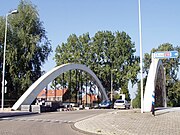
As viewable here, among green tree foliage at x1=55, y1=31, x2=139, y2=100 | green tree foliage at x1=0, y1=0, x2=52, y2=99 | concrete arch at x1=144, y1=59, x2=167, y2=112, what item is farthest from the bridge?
green tree foliage at x1=55, y1=31, x2=139, y2=100

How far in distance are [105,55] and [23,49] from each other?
2863 centimetres

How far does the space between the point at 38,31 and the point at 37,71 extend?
706 centimetres

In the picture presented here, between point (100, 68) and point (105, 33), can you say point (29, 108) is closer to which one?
point (100, 68)

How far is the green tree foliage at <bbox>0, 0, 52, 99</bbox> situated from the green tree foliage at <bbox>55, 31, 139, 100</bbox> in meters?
22.8

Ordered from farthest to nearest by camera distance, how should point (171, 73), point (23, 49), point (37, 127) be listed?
point (171, 73) < point (23, 49) < point (37, 127)

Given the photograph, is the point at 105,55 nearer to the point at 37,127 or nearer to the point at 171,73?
the point at 171,73

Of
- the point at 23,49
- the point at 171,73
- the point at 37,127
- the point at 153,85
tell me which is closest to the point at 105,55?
the point at 171,73

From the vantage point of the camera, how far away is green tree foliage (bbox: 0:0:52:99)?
49250 mm

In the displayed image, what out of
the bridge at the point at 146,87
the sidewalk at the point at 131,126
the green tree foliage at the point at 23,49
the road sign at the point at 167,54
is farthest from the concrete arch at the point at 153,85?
the green tree foliage at the point at 23,49

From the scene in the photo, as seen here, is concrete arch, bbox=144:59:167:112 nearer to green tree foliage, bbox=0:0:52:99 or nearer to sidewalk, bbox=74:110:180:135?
sidewalk, bbox=74:110:180:135

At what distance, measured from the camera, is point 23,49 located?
167ft

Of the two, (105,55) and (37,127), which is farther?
(105,55)

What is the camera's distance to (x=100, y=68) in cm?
7325

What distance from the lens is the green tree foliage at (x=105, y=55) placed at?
72.4 meters
